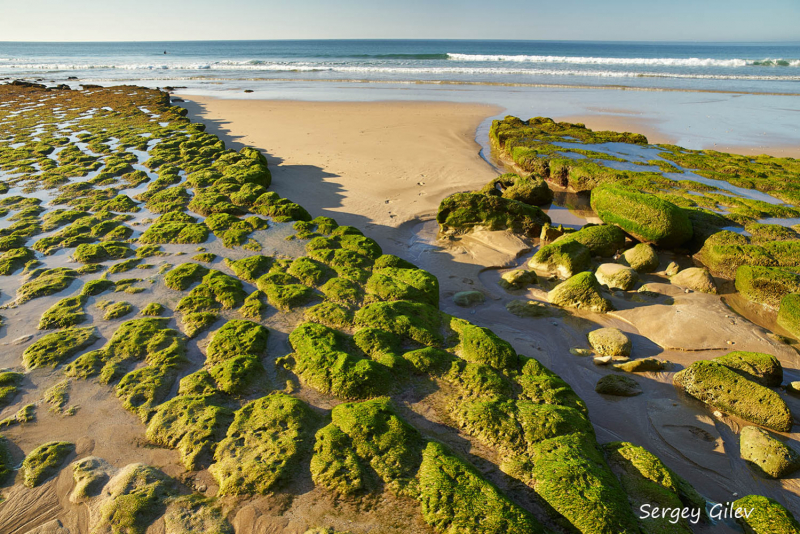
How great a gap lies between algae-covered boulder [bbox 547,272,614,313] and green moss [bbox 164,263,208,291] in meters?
5.83

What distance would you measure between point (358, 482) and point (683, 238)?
810cm

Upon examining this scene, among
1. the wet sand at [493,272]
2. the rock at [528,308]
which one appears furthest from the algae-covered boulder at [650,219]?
the rock at [528,308]

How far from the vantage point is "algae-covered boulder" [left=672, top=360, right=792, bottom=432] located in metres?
4.51

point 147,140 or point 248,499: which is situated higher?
point 147,140

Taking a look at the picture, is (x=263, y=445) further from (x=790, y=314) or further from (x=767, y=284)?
(x=767, y=284)

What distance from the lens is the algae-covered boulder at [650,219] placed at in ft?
27.0

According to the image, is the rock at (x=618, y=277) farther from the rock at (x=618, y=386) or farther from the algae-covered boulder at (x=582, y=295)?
the rock at (x=618, y=386)

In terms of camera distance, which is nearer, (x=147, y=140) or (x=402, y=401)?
(x=402, y=401)

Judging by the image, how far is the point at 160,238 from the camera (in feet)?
26.4

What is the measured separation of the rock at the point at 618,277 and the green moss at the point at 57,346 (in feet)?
25.8

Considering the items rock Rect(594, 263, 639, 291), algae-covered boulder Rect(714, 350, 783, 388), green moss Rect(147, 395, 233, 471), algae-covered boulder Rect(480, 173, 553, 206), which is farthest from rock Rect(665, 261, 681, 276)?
green moss Rect(147, 395, 233, 471)

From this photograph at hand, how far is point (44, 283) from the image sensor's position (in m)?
6.53

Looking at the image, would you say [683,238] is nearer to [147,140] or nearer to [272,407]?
[272,407]

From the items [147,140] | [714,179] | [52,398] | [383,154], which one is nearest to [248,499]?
[52,398]
